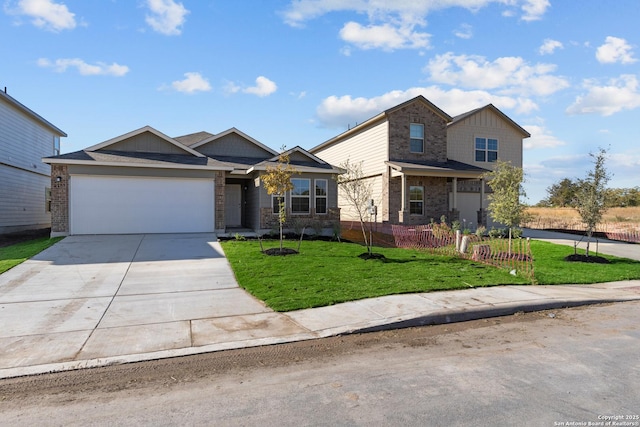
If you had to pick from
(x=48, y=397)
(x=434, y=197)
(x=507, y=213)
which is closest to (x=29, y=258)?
(x=48, y=397)

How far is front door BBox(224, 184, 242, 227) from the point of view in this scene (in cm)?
2111

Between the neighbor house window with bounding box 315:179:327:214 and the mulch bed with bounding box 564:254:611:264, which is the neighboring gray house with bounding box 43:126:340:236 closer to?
the neighbor house window with bounding box 315:179:327:214

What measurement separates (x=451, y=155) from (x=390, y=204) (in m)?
5.59

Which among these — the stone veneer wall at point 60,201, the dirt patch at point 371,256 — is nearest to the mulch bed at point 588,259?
the dirt patch at point 371,256

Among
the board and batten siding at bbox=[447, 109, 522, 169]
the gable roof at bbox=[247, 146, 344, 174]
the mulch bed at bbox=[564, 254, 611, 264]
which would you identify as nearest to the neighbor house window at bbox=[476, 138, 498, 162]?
the board and batten siding at bbox=[447, 109, 522, 169]

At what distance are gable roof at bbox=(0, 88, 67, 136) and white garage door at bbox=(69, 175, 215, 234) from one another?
7567 millimetres

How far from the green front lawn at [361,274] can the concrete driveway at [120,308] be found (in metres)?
0.60

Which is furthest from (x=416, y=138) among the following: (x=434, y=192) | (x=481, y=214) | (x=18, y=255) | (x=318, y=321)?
(x=18, y=255)

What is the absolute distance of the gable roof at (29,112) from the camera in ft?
63.7

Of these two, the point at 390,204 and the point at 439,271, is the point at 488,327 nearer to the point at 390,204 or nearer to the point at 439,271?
the point at 439,271

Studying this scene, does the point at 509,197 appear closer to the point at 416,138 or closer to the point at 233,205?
the point at 416,138

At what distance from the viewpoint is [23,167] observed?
21.8 metres

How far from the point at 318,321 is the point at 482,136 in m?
21.9

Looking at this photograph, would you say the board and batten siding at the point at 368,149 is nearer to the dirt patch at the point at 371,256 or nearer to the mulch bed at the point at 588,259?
the dirt patch at the point at 371,256
